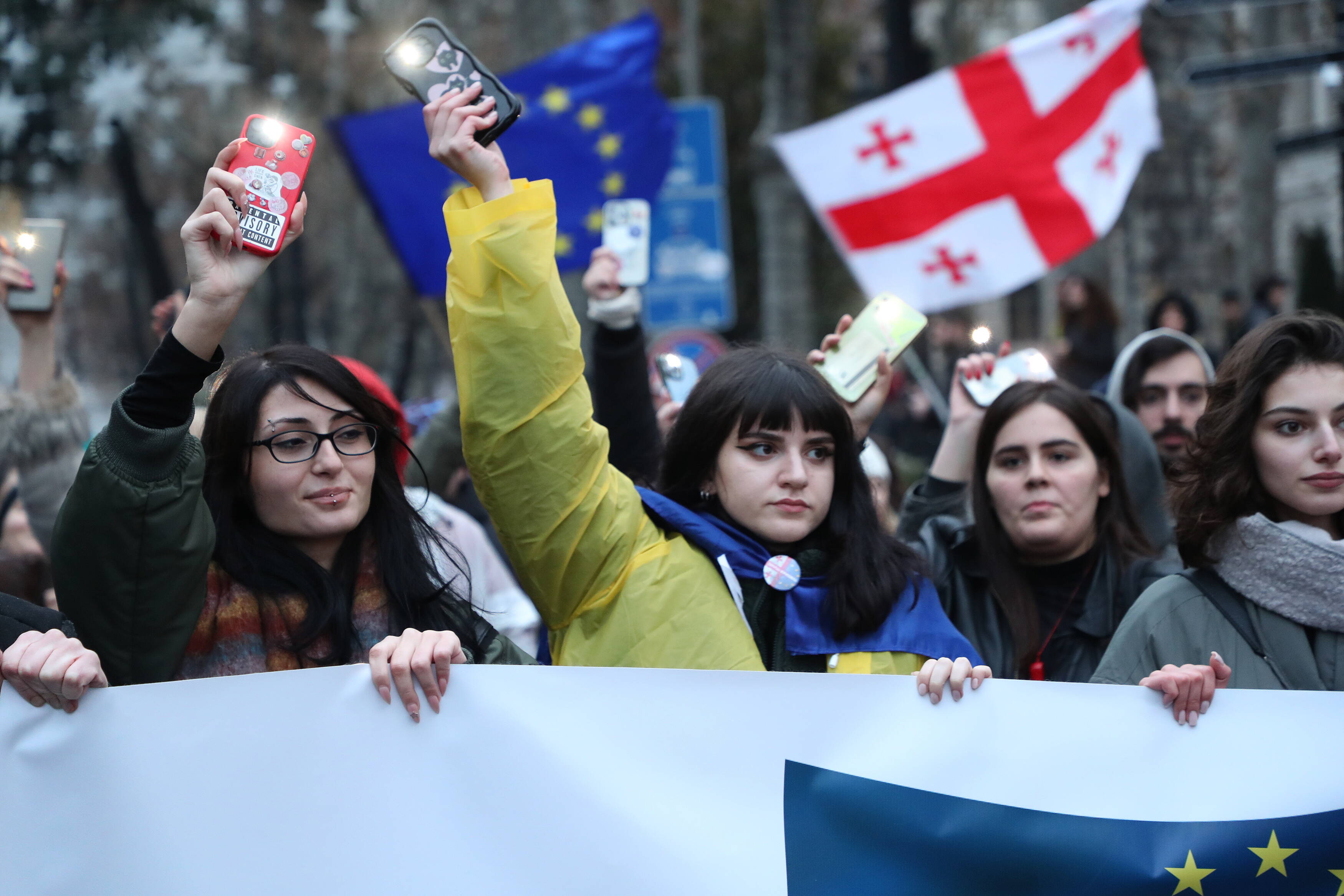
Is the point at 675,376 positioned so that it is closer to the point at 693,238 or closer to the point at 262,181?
the point at 262,181

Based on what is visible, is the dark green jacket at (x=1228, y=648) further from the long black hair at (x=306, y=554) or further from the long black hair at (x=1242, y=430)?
the long black hair at (x=306, y=554)

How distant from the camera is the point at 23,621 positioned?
2.33 meters

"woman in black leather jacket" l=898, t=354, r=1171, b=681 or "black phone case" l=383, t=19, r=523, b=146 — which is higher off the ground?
"black phone case" l=383, t=19, r=523, b=146

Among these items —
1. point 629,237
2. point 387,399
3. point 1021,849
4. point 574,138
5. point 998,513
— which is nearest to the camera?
point 1021,849

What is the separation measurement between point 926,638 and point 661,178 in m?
4.65

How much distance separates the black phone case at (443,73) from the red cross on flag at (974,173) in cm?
315

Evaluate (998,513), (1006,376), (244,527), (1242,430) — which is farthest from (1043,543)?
(244,527)

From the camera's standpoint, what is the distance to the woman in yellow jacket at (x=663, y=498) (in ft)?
8.07

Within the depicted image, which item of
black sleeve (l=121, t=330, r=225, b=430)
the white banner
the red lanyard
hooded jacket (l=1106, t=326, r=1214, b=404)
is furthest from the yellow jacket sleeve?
hooded jacket (l=1106, t=326, r=1214, b=404)

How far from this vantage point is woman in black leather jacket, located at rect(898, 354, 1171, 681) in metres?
3.31

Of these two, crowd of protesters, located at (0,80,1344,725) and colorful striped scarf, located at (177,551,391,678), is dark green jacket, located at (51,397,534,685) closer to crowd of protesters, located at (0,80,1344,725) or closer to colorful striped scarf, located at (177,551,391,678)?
crowd of protesters, located at (0,80,1344,725)

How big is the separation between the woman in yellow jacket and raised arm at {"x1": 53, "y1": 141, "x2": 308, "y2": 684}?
407 millimetres

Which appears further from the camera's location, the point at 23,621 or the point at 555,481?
the point at 555,481

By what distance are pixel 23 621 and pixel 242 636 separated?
35cm
